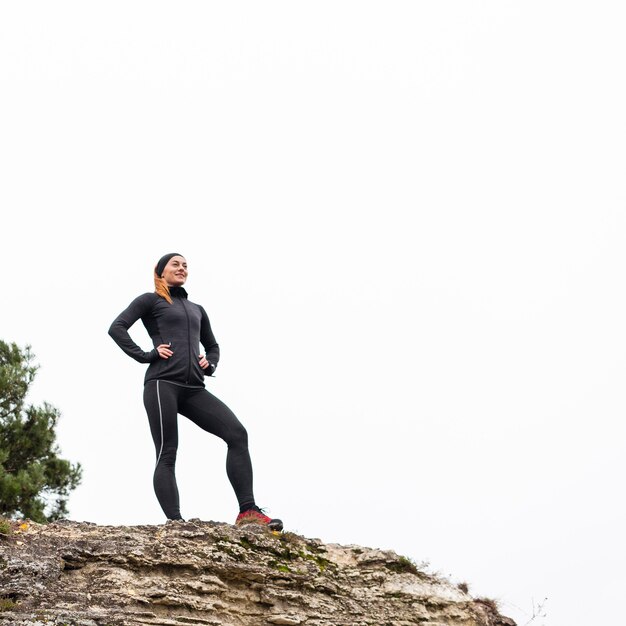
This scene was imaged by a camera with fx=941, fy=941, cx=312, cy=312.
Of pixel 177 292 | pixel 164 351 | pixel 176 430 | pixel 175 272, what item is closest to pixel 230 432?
pixel 176 430

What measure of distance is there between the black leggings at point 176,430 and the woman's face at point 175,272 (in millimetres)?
1258

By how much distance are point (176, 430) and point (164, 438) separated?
0.16 metres

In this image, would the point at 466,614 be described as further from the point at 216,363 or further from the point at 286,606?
the point at 216,363

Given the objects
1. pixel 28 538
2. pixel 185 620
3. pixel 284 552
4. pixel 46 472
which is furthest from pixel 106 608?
pixel 46 472

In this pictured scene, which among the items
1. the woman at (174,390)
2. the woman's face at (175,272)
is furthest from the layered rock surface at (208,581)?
the woman's face at (175,272)

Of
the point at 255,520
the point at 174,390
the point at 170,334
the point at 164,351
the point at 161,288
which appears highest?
the point at 161,288

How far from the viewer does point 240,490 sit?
10.2 meters

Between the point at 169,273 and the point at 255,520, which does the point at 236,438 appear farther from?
the point at 169,273

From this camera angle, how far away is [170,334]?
34.0ft

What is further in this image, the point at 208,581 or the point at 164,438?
the point at 164,438

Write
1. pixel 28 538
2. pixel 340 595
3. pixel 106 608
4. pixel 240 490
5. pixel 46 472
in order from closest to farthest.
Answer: pixel 106 608 < pixel 28 538 < pixel 340 595 < pixel 240 490 < pixel 46 472

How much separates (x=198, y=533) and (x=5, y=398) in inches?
438

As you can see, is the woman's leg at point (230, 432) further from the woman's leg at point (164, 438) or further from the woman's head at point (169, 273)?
the woman's head at point (169, 273)

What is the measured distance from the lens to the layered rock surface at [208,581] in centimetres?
800
